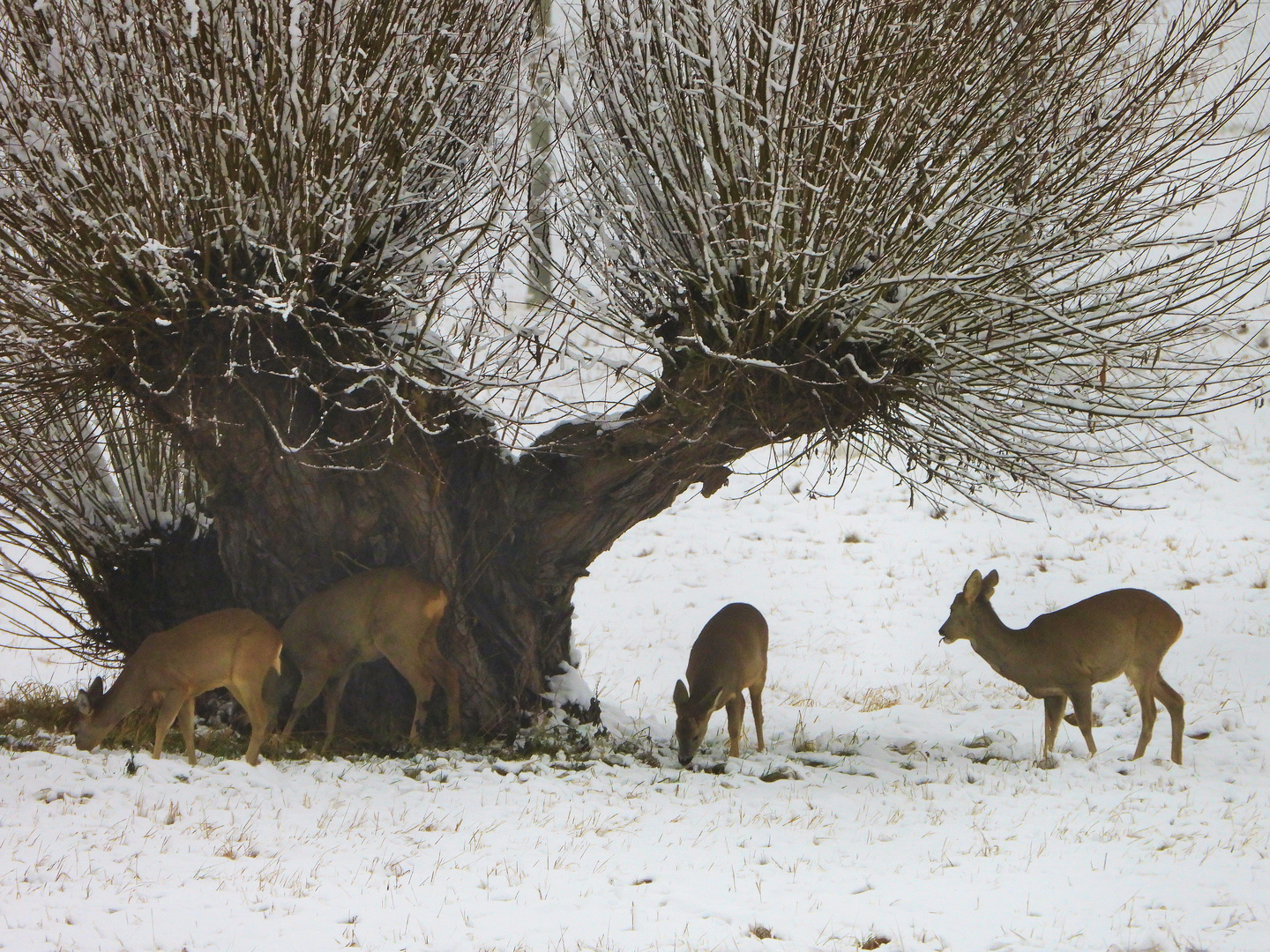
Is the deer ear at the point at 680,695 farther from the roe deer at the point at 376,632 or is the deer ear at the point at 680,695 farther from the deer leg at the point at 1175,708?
the deer leg at the point at 1175,708

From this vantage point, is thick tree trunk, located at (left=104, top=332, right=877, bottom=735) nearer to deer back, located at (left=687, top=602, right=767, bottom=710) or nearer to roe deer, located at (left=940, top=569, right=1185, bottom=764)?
deer back, located at (left=687, top=602, right=767, bottom=710)

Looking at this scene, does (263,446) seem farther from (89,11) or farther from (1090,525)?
(1090,525)

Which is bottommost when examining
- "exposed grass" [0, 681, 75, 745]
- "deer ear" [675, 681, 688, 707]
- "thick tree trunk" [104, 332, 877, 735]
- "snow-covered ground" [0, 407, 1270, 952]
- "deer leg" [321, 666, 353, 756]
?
"snow-covered ground" [0, 407, 1270, 952]

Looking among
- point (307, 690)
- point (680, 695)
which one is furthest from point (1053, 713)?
point (307, 690)

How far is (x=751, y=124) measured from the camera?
626 centimetres

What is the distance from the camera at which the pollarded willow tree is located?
5949mm

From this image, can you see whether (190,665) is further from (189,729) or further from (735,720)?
(735,720)

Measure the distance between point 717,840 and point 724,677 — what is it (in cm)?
221

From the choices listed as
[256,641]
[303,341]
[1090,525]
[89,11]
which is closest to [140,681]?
[256,641]

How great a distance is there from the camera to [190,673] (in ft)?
22.1

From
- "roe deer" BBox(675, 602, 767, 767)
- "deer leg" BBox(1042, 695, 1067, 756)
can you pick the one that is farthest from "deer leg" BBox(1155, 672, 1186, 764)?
"roe deer" BBox(675, 602, 767, 767)

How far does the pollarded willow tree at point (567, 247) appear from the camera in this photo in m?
5.95

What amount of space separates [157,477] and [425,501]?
251 centimetres

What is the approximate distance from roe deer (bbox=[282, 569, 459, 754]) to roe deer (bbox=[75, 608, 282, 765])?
1.83 feet
